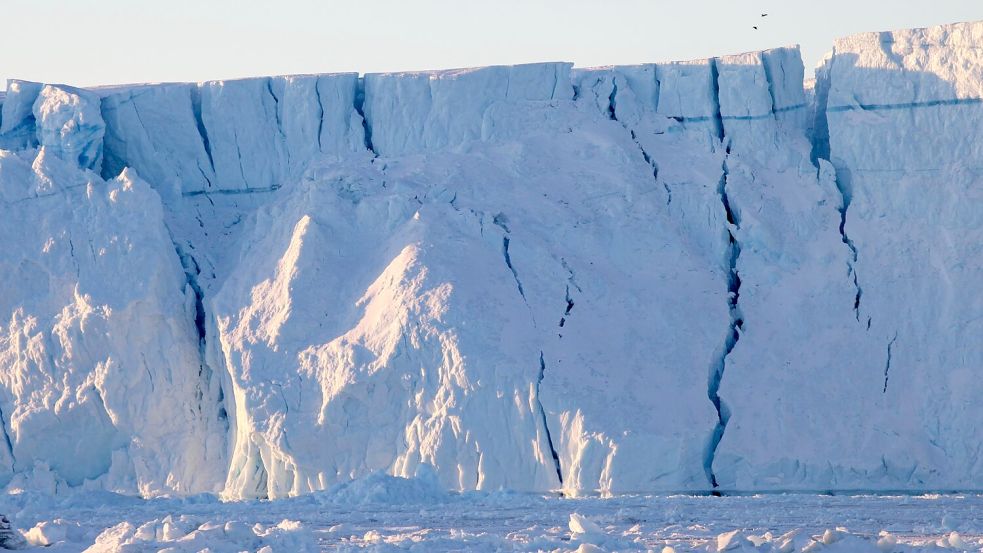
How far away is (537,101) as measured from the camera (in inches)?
971

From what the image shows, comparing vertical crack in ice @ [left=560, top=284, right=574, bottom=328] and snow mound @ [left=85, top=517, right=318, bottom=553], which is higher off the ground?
vertical crack in ice @ [left=560, top=284, right=574, bottom=328]

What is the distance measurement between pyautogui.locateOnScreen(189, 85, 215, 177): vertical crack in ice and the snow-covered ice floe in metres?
0.06

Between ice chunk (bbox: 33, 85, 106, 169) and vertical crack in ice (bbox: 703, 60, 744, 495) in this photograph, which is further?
ice chunk (bbox: 33, 85, 106, 169)

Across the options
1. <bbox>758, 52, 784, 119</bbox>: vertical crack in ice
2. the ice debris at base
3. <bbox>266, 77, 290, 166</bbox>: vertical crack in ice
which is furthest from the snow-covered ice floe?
the ice debris at base

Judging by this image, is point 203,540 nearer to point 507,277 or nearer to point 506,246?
point 507,277

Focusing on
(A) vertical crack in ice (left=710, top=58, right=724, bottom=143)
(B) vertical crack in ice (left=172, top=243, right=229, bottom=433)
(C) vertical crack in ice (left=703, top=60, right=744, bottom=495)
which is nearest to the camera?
(C) vertical crack in ice (left=703, top=60, right=744, bottom=495)

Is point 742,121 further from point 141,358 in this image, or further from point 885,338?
point 141,358

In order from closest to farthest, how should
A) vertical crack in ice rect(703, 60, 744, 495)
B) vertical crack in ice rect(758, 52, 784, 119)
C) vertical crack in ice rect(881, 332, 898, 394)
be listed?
vertical crack in ice rect(703, 60, 744, 495) → vertical crack in ice rect(881, 332, 898, 394) → vertical crack in ice rect(758, 52, 784, 119)

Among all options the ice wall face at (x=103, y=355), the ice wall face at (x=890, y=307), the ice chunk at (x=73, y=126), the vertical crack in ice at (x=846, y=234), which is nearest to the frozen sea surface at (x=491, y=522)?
the ice wall face at (x=890, y=307)

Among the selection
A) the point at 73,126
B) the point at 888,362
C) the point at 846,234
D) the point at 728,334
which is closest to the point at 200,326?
the point at 73,126

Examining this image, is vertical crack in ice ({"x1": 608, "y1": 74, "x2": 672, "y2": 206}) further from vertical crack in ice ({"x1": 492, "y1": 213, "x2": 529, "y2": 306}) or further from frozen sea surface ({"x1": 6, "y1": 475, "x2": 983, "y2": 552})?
frozen sea surface ({"x1": 6, "y1": 475, "x2": 983, "y2": 552})

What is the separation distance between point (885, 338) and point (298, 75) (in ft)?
30.0

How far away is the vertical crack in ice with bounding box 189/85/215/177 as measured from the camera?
25.0m

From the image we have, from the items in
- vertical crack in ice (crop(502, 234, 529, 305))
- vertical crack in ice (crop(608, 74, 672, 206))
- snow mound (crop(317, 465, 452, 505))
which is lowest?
snow mound (crop(317, 465, 452, 505))
